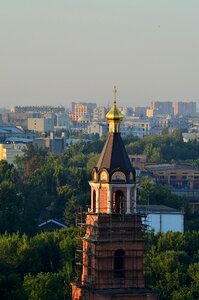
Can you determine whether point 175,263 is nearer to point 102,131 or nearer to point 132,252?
point 132,252

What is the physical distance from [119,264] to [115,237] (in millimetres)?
600

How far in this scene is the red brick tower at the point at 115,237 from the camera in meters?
33.9

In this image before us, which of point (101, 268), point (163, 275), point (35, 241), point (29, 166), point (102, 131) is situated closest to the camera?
point (101, 268)

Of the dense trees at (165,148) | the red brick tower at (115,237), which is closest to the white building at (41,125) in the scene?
the dense trees at (165,148)

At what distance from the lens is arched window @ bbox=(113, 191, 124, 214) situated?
3397 cm

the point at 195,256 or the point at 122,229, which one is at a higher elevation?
the point at 122,229

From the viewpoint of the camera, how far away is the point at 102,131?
580ft

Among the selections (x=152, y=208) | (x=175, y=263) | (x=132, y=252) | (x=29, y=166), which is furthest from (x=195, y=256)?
(x=29, y=166)

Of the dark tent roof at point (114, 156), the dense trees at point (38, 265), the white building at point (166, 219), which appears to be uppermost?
the dark tent roof at point (114, 156)

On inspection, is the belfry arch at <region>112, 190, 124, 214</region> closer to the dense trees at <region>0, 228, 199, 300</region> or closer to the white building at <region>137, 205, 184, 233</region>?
the dense trees at <region>0, 228, 199, 300</region>

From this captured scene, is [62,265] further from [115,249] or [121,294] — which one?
[121,294]

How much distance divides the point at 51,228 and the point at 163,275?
18.5 meters

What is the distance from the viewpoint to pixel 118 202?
1339 inches

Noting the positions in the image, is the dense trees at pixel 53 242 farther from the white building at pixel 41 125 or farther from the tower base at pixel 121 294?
the white building at pixel 41 125
